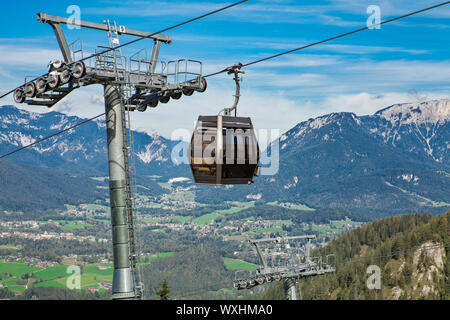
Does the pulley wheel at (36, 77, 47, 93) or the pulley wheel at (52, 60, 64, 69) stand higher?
the pulley wheel at (52, 60, 64, 69)

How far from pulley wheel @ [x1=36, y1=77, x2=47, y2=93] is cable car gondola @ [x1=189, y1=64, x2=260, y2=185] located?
5.67m

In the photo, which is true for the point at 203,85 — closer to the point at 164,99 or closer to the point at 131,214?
the point at 164,99

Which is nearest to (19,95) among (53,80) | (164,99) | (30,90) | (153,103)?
A: (30,90)

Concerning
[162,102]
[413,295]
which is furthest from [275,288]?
[162,102]

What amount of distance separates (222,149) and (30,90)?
749 centimetres

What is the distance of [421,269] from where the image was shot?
139 meters

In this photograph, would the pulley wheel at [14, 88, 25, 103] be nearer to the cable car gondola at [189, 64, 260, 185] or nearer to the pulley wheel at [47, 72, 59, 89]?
the pulley wheel at [47, 72, 59, 89]

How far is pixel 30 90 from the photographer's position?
18.6 meters

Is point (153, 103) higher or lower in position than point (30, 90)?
lower

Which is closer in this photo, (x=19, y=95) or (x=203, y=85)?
(x=19, y=95)

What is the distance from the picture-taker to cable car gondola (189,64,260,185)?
56.4ft

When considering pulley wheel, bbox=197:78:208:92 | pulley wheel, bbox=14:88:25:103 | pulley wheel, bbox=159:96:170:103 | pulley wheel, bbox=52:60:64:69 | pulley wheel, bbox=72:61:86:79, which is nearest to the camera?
pulley wheel, bbox=72:61:86:79

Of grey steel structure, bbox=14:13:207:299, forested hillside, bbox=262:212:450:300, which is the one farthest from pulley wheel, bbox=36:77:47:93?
forested hillside, bbox=262:212:450:300
